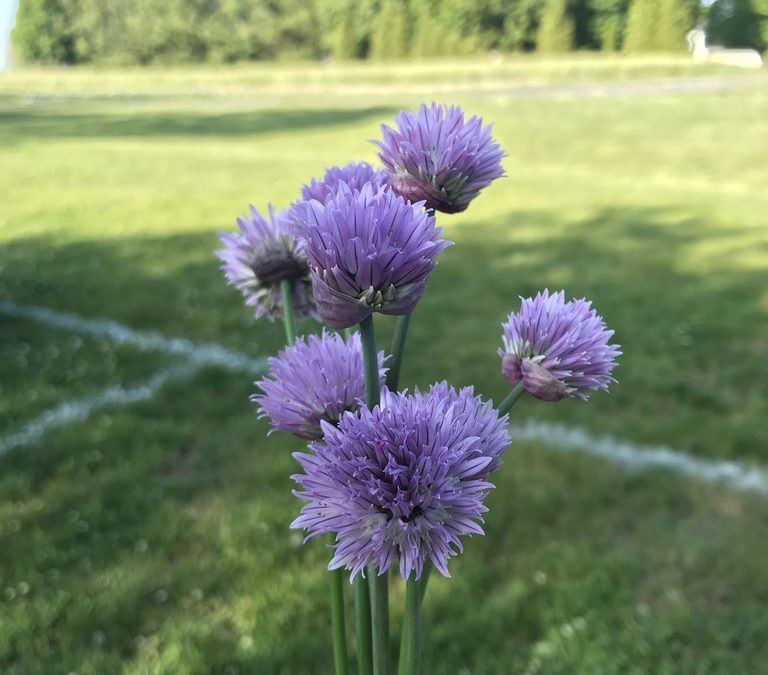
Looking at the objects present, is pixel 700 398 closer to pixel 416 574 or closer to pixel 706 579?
pixel 706 579

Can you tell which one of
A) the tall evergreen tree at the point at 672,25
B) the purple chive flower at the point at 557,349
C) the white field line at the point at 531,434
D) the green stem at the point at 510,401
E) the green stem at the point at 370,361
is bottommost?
the tall evergreen tree at the point at 672,25

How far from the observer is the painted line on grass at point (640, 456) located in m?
3.51

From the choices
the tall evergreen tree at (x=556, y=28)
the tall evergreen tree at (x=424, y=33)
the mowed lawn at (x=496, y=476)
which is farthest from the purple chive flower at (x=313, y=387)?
the tall evergreen tree at (x=424, y=33)

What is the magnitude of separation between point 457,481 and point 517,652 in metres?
2.11

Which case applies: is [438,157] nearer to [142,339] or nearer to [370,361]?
[370,361]

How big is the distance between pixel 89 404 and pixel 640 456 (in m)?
2.86

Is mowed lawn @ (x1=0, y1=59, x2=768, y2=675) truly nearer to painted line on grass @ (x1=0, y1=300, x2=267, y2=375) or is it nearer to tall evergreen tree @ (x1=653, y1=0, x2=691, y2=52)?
painted line on grass @ (x1=0, y1=300, x2=267, y2=375)

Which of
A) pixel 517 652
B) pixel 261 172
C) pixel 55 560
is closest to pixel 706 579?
pixel 517 652

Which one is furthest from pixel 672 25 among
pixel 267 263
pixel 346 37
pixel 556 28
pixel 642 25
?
pixel 267 263

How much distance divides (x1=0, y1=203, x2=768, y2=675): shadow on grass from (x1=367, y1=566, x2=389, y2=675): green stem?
187 centimetres

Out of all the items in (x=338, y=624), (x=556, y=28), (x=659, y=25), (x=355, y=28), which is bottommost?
(x=355, y=28)

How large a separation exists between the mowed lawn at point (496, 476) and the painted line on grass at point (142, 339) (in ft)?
0.31

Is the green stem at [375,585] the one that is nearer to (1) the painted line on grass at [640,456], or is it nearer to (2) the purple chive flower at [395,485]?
(2) the purple chive flower at [395,485]

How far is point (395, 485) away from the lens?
0.63 metres
